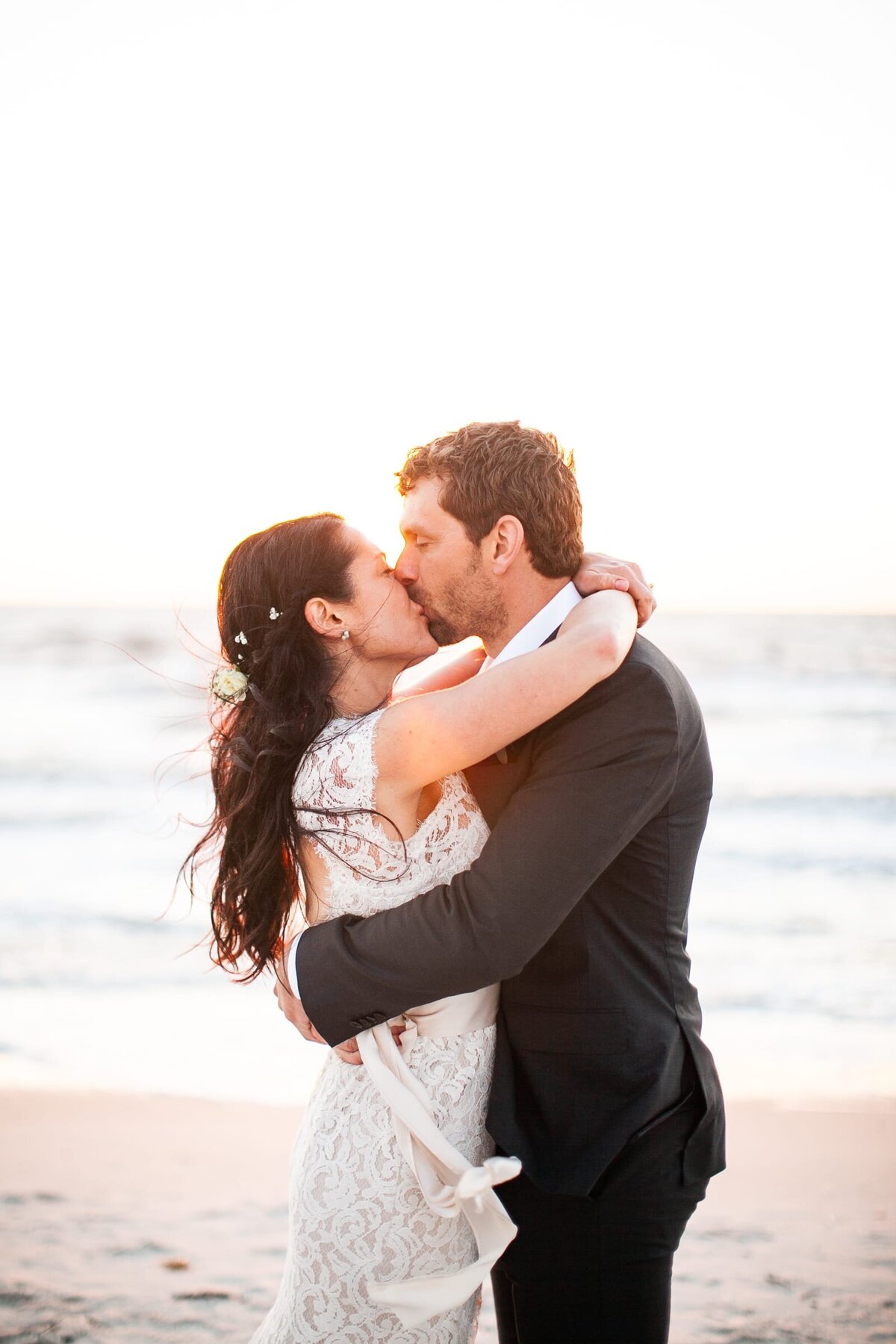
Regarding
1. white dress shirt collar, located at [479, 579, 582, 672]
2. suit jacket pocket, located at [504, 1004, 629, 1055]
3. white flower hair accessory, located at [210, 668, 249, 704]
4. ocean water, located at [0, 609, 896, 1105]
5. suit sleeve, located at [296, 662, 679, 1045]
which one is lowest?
ocean water, located at [0, 609, 896, 1105]

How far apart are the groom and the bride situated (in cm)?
9

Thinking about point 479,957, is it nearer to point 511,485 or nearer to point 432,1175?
point 432,1175

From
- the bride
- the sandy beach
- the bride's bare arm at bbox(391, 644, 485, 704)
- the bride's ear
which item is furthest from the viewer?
the sandy beach

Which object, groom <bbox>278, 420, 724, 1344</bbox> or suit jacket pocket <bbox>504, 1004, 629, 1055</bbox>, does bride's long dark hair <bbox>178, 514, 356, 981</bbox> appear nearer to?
groom <bbox>278, 420, 724, 1344</bbox>

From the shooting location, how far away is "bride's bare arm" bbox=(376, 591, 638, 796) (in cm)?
202

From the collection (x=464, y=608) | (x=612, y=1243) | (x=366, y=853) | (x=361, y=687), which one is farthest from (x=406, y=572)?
(x=612, y=1243)

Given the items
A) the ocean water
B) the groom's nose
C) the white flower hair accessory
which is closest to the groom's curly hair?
the groom's nose

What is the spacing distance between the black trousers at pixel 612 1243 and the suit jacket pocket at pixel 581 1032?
200mm

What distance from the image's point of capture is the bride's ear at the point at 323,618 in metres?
2.39

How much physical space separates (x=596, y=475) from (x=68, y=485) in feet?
29.9

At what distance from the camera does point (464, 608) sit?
8.37ft

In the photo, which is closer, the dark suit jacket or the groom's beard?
the dark suit jacket

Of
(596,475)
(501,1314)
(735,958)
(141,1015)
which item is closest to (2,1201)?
(141,1015)

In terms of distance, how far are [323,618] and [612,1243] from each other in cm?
144
